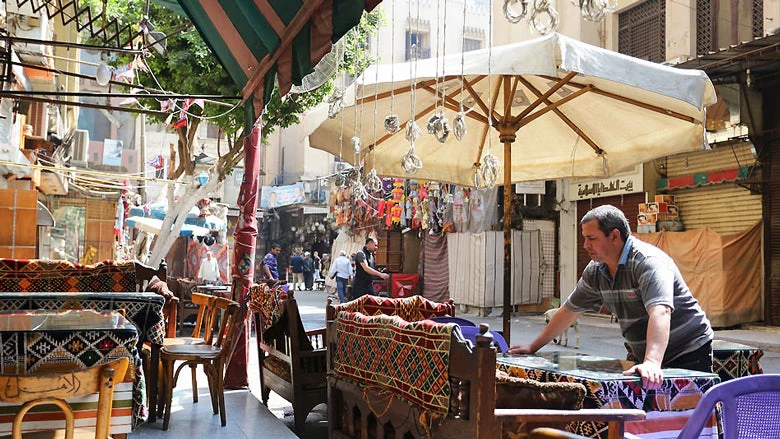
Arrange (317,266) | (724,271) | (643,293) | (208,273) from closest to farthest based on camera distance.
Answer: (643,293) → (724,271) → (208,273) → (317,266)

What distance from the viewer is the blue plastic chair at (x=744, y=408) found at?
100 inches

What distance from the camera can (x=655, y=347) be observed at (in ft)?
12.6

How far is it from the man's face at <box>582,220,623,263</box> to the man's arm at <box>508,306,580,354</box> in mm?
548

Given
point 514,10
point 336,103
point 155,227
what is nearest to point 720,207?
point 336,103

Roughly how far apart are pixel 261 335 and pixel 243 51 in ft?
11.4

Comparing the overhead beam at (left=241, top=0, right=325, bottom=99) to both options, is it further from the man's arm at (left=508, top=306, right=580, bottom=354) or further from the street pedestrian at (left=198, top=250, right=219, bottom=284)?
the street pedestrian at (left=198, top=250, right=219, bottom=284)

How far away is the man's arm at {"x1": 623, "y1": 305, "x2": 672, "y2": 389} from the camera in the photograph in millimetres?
3541

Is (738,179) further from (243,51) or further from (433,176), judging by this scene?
(243,51)

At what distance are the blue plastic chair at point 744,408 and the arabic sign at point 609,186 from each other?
15879 millimetres

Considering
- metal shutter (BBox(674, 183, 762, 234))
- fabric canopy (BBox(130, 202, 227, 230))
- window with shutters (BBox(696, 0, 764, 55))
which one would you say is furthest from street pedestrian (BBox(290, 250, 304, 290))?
window with shutters (BBox(696, 0, 764, 55))

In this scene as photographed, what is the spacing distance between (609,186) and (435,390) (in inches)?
685

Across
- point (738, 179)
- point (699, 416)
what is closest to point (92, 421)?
point (699, 416)

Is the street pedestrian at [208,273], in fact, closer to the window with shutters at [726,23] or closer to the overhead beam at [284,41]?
the window with shutters at [726,23]

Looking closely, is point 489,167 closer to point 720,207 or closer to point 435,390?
point 435,390
